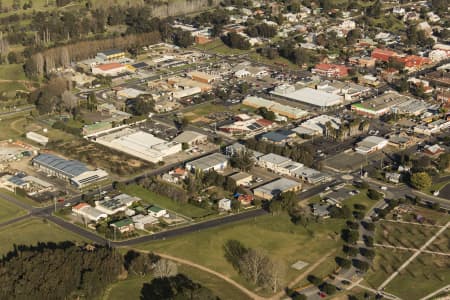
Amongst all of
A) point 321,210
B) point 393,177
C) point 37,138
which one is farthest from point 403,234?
point 37,138

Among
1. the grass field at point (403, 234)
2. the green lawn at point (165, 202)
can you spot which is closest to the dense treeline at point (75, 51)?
the green lawn at point (165, 202)

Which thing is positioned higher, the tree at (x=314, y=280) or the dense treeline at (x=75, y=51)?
the dense treeline at (x=75, y=51)

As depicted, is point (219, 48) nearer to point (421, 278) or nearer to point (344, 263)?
point (344, 263)

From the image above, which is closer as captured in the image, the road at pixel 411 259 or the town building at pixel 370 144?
the road at pixel 411 259

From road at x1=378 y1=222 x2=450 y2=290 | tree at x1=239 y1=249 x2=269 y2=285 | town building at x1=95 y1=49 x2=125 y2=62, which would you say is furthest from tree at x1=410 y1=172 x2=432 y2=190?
town building at x1=95 y1=49 x2=125 y2=62

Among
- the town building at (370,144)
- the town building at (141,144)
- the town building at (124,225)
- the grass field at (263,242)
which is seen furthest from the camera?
the town building at (370,144)

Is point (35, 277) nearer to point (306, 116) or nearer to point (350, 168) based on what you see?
point (350, 168)

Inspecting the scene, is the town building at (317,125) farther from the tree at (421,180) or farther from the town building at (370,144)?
the tree at (421,180)

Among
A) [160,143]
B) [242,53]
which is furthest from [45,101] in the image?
[242,53]
